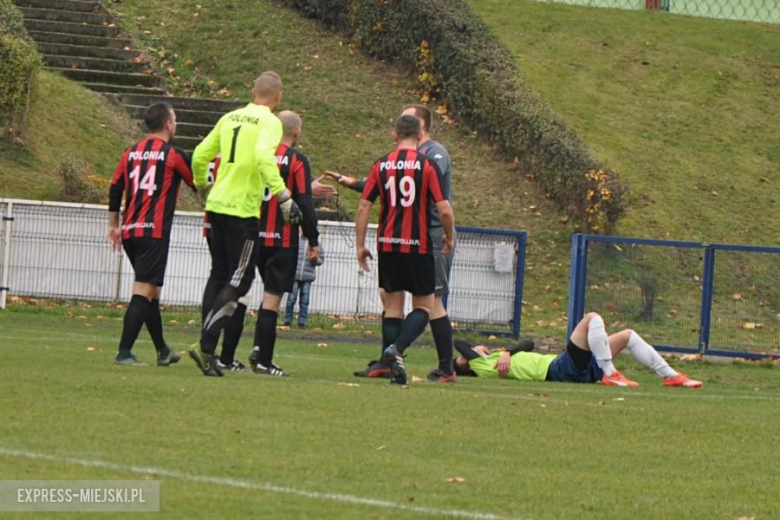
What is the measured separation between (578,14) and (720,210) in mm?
9472

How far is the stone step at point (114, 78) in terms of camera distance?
27781 millimetres

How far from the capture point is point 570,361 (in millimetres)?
13195

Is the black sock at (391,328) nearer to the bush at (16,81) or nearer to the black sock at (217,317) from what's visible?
the black sock at (217,317)

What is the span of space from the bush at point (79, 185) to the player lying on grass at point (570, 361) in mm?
10333

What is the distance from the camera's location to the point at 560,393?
471 inches

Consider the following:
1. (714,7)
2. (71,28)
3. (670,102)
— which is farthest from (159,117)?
(714,7)

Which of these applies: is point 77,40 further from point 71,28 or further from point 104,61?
point 104,61

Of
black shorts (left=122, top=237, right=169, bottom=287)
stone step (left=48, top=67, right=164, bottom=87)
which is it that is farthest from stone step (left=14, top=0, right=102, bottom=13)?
black shorts (left=122, top=237, right=169, bottom=287)

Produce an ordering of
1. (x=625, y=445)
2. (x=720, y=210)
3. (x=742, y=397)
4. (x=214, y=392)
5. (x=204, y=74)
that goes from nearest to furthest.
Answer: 1. (x=625, y=445)
2. (x=214, y=392)
3. (x=742, y=397)
4. (x=720, y=210)
5. (x=204, y=74)

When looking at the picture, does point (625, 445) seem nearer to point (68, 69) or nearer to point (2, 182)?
point (2, 182)

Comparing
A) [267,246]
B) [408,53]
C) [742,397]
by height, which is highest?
[408,53]

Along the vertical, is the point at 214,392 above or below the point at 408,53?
below

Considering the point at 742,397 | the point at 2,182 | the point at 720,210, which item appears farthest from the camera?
the point at 720,210

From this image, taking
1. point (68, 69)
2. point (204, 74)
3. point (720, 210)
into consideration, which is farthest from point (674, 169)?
point (68, 69)
